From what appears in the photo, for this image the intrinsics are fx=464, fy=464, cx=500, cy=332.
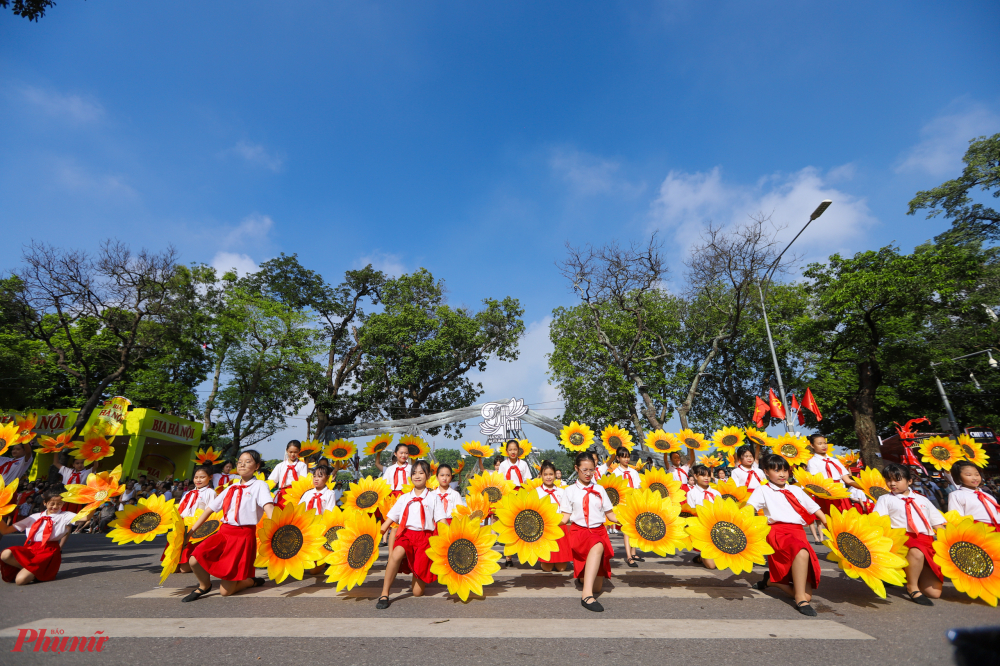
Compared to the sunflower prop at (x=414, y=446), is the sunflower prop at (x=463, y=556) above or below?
below

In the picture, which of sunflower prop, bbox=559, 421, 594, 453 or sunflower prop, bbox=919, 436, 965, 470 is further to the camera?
sunflower prop, bbox=559, 421, 594, 453

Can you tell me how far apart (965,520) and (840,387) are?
75.5 ft

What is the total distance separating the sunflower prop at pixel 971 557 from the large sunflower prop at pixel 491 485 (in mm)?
4945

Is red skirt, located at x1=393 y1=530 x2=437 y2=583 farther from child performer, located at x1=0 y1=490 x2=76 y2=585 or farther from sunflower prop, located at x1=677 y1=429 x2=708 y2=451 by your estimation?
sunflower prop, located at x1=677 y1=429 x2=708 y2=451

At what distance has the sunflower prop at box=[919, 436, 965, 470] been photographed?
845 centimetres

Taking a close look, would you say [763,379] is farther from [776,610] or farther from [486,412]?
[776,610]

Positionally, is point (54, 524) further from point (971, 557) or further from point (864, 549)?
point (971, 557)

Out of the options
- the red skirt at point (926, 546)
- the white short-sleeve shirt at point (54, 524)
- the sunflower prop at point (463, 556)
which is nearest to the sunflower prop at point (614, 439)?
the red skirt at point (926, 546)

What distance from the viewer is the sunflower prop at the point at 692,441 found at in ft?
30.6

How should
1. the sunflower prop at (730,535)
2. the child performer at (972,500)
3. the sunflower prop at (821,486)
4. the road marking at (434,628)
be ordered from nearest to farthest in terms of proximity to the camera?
the road marking at (434,628) < the sunflower prop at (730,535) < the child performer at (972,500) < the sunflower prop at (821,486)

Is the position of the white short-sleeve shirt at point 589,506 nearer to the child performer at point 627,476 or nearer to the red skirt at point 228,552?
the child performer at point 627,476

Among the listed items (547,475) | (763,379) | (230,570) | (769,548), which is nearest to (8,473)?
(230,570)

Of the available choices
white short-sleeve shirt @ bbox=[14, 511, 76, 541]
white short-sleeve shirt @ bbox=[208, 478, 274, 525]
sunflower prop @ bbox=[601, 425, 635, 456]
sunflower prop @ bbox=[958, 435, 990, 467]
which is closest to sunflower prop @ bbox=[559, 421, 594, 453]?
sunflower prop @ bbox=[601, 425, 635, 456]

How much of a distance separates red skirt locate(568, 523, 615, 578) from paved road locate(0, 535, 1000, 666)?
28 cm
